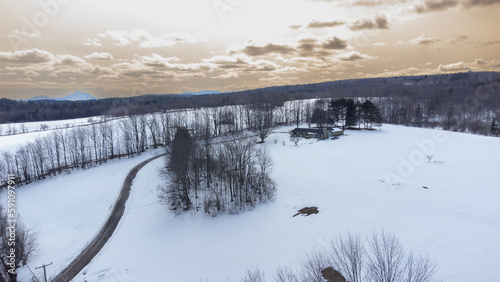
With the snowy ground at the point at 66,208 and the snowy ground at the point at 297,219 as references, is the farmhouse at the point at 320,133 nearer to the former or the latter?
the snowy ground at the point at 297,219

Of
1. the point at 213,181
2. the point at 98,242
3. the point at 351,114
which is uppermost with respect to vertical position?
the point at 351,114

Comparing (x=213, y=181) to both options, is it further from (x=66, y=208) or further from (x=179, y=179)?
(x=66, y=208)

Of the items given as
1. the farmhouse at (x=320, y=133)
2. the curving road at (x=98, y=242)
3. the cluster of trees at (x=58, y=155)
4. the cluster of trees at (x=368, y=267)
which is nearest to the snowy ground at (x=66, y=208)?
the curving road at (x=98, y=242)

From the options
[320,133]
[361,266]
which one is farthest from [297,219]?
[320,133]

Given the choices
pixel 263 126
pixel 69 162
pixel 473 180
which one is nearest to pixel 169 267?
pixel 473 180

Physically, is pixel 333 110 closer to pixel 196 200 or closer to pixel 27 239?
pixel 196 200

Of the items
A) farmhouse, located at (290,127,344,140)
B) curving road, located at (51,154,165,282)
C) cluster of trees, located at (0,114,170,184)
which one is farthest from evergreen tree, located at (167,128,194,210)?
farmhouse, located at (290,127,344,140)
